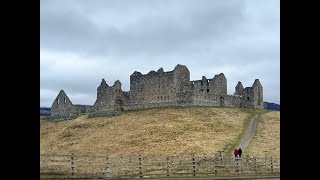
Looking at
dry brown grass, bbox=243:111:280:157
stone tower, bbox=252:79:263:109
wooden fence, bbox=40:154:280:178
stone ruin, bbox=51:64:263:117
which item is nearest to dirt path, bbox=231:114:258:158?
dry brown grass, bbox=243:111:280:157

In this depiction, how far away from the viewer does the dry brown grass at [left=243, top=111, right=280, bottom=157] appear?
43.2 metres

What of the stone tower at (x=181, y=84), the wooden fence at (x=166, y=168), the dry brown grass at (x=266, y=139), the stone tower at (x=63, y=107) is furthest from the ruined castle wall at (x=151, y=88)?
the wooden fence at (x=166, y=168)

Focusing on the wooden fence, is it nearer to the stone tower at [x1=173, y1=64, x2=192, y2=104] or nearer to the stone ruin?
the stone tower at [x1=173, y1=64, x2=192, y2=104]

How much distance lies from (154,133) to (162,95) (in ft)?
76.0

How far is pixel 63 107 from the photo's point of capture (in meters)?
83.3

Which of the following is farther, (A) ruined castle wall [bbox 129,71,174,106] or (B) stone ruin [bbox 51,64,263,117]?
(A) ruined castle wall [bbox 129,71,174,106]

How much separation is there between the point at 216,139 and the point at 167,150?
6.49 meters

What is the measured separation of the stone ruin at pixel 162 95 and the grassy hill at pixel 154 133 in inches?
242

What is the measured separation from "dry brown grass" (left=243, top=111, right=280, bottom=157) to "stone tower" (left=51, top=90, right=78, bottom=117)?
35903mm

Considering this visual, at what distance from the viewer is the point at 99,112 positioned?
74312mm

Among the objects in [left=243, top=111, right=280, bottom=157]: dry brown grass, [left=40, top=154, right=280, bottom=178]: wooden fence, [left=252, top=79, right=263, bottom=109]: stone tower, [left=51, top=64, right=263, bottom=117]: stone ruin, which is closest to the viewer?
[left=40, top=154, right=280, bottom=178]: wooden fence

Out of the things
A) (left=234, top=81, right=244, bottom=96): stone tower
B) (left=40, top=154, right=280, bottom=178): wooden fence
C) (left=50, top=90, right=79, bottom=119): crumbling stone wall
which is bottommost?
(left=40, top=154, right=280, bottom=178): wooden fence
